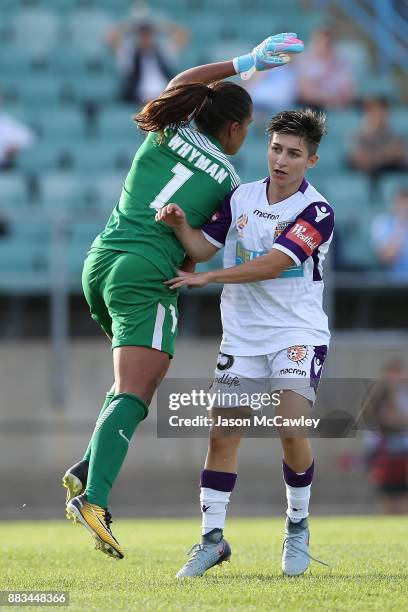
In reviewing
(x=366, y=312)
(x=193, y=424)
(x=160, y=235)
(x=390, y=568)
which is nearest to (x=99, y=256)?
(x=160, y=235)

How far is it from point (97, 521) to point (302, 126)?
187 centimetres

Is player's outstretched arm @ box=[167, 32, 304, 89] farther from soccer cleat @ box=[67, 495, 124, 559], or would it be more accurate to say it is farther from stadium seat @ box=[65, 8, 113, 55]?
stadium seat @ box=[65, 8, 113, 55]

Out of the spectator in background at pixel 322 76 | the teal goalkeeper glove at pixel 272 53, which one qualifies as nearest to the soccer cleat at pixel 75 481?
the teal goalkeeper glove at pixel 272 53

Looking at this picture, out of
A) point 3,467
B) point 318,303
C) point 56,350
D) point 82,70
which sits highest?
point 82,70

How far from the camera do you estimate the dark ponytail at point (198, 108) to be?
520 centimetres

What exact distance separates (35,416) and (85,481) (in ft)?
21.6

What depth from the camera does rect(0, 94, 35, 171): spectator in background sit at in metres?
13.0

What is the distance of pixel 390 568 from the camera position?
5082 mm

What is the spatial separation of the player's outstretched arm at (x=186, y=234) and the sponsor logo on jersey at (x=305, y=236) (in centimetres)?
40

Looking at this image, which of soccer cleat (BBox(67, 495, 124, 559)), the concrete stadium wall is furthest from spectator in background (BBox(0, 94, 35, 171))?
soccer cleat (BBox(67, 495, 124, 559))

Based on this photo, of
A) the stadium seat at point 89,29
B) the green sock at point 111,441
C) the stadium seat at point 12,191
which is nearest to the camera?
the green sock at point 111,441

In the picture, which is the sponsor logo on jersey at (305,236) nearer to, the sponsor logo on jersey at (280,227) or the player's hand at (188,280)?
the sponsor logo on jersey at (280,227)

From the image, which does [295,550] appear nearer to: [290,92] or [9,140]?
[9,140]

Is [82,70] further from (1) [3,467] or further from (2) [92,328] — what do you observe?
(1) [3,467]
